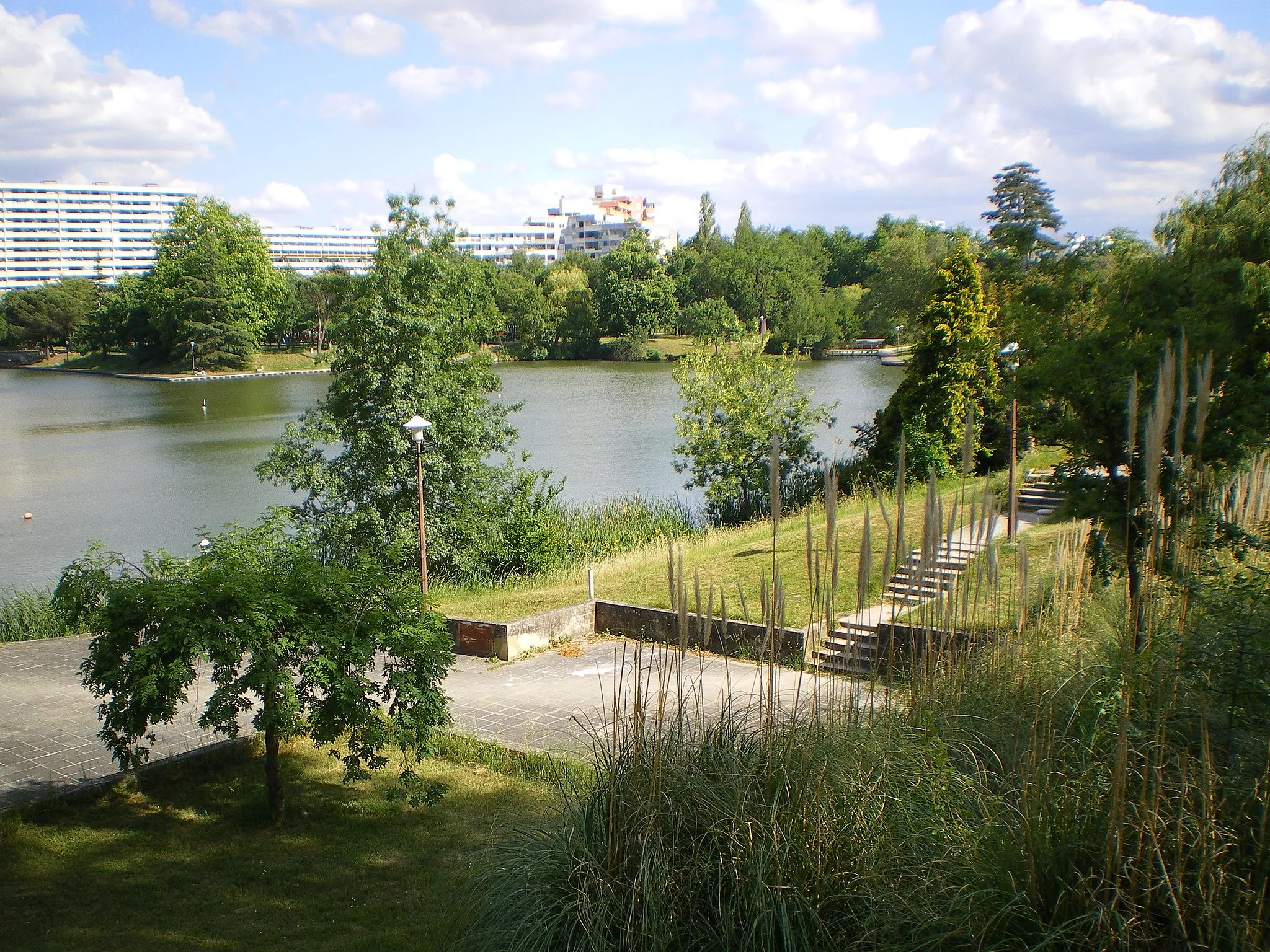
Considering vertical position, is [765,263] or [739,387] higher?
[765,263]

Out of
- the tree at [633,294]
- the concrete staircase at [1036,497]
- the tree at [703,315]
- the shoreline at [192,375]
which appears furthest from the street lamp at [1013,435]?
the tree at [633,294]

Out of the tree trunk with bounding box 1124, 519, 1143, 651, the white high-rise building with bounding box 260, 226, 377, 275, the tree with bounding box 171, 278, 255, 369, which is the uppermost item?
the white high-rise building with bounding box 260, 226, 377, 275

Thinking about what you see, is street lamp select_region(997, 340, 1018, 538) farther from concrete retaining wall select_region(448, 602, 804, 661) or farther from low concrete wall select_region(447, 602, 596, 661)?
low concrete wall select_region(447, 602, 596, 661)

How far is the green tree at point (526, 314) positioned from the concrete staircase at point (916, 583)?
4903 cm

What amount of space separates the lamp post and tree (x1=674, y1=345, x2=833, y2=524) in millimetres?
8619

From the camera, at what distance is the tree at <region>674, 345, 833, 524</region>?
23219mm

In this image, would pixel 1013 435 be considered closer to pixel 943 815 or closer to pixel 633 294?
pixel 943 815

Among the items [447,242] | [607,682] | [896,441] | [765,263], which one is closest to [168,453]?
[447,242]

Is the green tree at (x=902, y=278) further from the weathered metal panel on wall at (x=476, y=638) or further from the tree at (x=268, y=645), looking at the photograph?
the tree at (x=268, y=645)

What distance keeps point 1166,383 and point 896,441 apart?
57.4 ft

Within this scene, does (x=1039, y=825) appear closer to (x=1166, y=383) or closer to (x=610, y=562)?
(x=1166, y=383)

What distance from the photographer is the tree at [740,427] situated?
23219mm

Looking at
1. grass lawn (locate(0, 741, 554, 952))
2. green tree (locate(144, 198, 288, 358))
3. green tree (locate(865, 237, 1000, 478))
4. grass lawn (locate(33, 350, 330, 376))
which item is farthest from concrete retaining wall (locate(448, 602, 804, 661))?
green tree (locate(144, 198, 288, 358))

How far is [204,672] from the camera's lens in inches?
405
